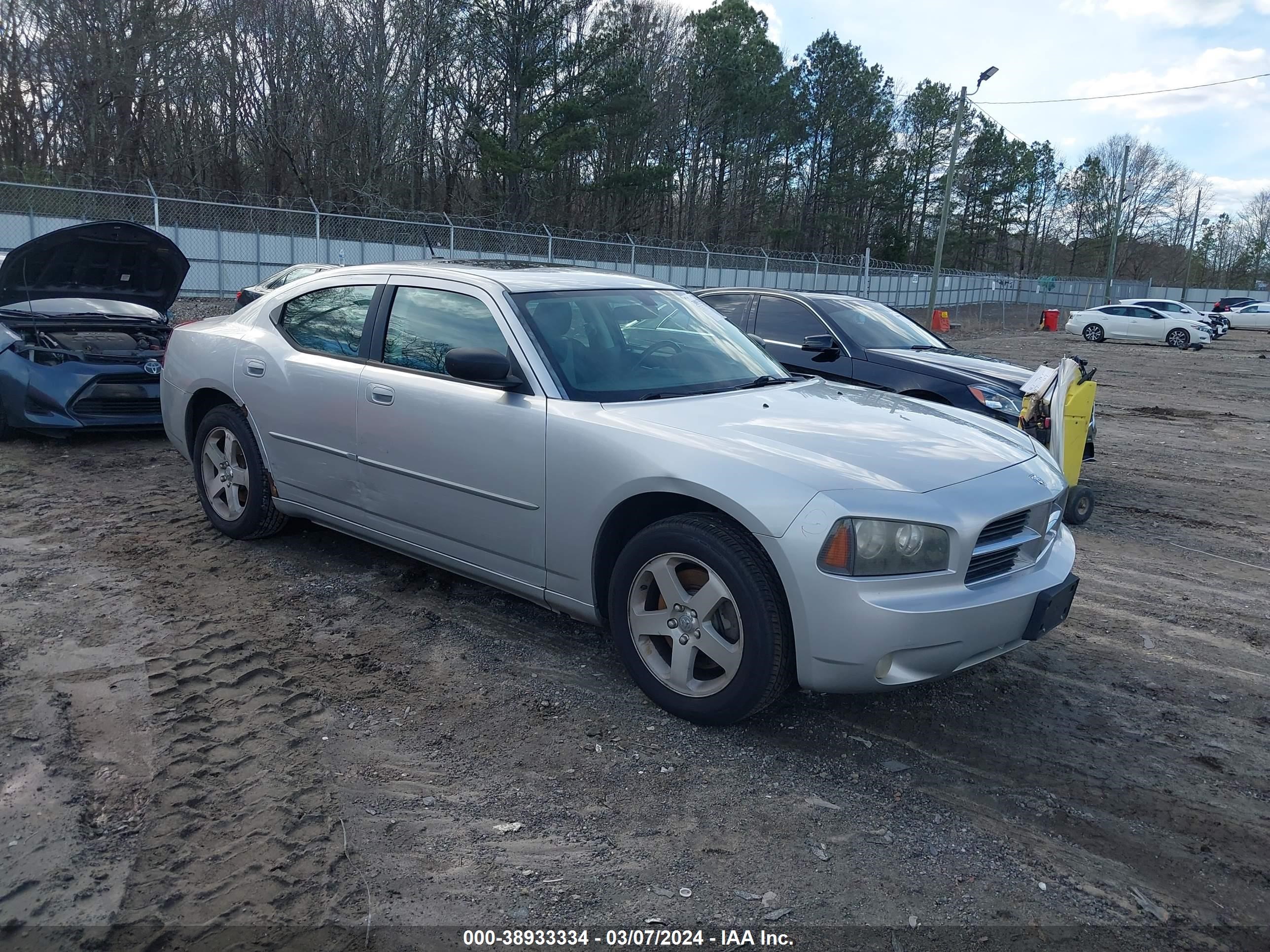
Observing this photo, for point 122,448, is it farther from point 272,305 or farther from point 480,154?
point 480,154

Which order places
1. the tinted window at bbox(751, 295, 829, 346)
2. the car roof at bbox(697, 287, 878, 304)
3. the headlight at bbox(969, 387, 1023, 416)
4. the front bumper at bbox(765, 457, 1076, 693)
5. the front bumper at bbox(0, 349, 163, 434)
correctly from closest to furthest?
1. the front bumper at bbox(765, 457, 1076, 693)
2. the headlight at bbox(969, 387, 1023, 416)
3. the front bumper at bbox(0, 349, 163, 434)
4. the tinted window at bbox(751, 295, 829, 346)
5. the car roof at bbox(697, 287, 878, 304)

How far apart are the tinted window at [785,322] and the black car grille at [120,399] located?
535 cm

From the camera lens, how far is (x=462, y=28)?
117 ft

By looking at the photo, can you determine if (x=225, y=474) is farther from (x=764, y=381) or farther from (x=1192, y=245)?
(x=1192, y=245)

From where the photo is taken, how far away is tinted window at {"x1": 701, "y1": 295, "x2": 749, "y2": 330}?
894 centimetres

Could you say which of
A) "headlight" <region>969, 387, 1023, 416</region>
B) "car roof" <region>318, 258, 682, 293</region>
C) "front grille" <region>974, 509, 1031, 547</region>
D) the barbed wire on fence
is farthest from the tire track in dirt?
the barbed wire on fence

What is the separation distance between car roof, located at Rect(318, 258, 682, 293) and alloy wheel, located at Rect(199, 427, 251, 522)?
1.23 metres

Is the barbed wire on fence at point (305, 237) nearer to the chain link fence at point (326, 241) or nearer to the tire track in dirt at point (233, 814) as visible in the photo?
the chain link fence at point (326, 241)

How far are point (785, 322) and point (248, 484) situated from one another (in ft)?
17.1

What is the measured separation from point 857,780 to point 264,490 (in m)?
3.56

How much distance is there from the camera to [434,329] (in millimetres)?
4398

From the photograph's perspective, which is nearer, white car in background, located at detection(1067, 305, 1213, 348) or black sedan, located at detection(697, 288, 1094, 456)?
black sedan, located at detection(697, 288, 1094, 456)

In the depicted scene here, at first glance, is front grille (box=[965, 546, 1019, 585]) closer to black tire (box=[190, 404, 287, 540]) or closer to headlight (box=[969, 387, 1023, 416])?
black tire (box=[190, 404, 287, 540])

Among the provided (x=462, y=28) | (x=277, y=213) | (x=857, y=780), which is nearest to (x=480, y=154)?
(x=462, y=28)
